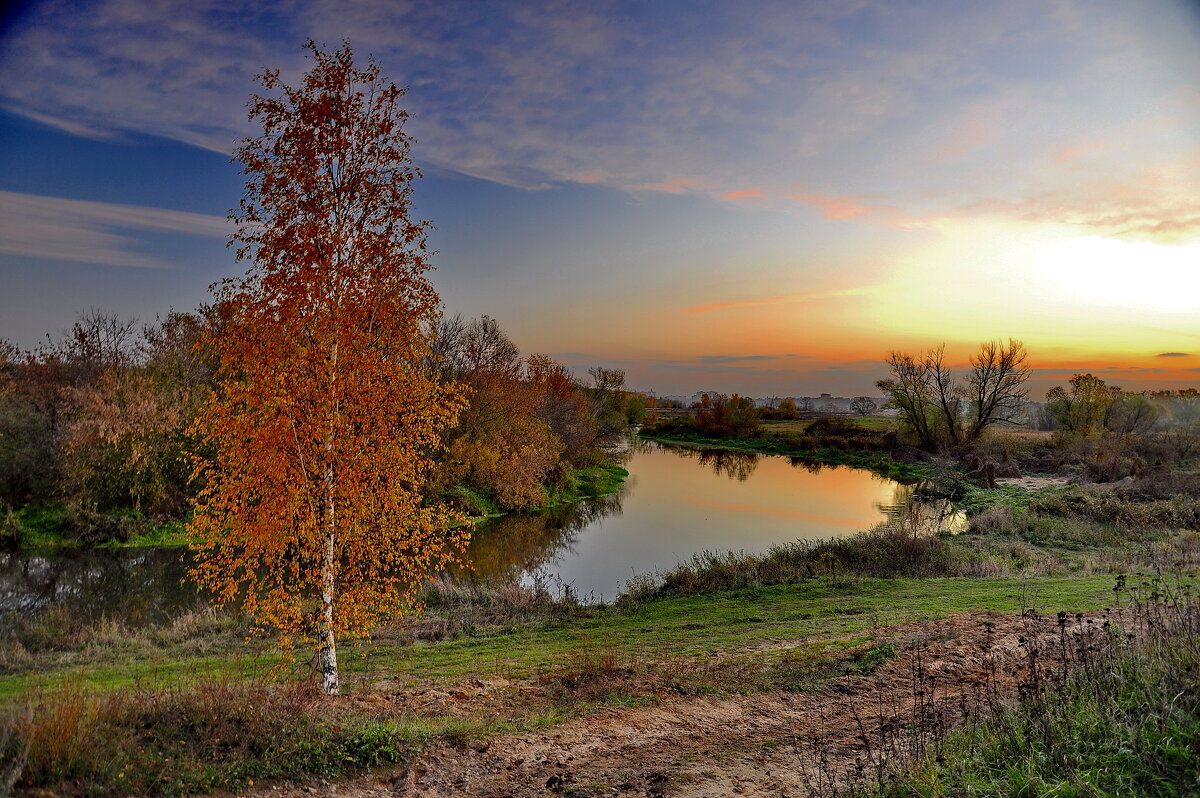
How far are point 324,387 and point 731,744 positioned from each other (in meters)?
8.23

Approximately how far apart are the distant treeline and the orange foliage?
7.08 metres

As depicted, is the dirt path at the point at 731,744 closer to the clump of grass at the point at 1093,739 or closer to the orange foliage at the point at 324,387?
the clump of grass at the point at 1093,739

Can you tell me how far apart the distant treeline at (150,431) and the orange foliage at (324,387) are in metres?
7.08

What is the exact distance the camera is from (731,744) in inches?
292

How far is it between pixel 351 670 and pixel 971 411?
65.8 metres

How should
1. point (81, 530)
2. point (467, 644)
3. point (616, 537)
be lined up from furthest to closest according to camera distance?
point (616, 537)
point (81, 530)
point (467, 644)

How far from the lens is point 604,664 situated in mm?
10312

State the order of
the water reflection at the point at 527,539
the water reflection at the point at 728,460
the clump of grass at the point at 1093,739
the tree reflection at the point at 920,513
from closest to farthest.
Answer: the clump of grass at the point at 1093,739 < the water reflection at the point at 527,539 < the tree reflection at the point at 920,513 < the water reflection at the point at 728,460

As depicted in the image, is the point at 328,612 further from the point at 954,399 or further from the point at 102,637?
the point at 954,399

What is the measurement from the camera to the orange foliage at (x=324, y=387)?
1007cm

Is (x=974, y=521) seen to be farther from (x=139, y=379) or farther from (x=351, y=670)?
(x=139, y=379)

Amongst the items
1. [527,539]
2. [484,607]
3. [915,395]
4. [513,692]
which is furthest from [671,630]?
[915,395]

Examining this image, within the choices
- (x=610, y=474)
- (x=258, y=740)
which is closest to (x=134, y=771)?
(x=258, y=740)

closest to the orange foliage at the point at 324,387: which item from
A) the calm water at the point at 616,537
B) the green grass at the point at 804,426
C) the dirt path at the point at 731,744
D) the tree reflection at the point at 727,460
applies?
the dirt path at the point at 731,744
